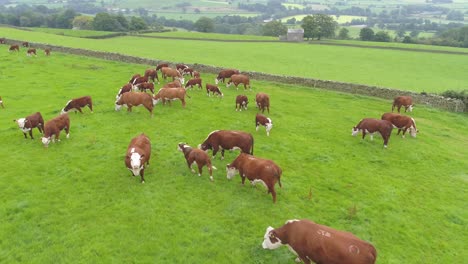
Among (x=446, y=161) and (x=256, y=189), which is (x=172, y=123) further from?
(x=446, y=161)

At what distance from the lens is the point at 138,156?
1345 cm

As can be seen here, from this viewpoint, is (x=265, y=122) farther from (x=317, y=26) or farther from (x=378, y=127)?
(x=317, y=26)

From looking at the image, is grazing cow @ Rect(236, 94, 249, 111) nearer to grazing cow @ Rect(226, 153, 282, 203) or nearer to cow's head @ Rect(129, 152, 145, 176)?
grazing cow @ Rect(226, 153, 282, 203)

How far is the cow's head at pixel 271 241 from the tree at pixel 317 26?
279 feet

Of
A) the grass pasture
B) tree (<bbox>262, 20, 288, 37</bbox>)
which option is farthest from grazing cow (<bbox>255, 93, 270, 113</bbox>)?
tree (<bbox>262, 20, 288, 37</bbox>)

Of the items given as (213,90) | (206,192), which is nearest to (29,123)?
(206,192)

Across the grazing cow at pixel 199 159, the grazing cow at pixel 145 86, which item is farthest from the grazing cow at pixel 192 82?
the grazing cow at pixel 199 159

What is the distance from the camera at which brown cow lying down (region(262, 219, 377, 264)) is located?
340 inches

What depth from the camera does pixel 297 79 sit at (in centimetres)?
3391

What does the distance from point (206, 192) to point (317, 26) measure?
84.1m

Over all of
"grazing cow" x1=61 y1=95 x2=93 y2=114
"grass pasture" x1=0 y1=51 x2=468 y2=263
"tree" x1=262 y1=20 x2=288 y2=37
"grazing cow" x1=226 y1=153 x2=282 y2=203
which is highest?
"tree" x1=262 y1=20 x2=288 y2=37

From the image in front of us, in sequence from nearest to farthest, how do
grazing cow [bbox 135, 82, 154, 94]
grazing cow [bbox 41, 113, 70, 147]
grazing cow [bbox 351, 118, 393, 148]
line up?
grazing cow [bbox 41, 113, 70, 147] → grazing cow [bbox 351, 118, 393, 148] → grazing cow [bbox 135, 82, 154, 94]

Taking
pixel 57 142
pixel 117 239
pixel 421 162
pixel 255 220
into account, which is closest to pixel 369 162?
pixel 421 162

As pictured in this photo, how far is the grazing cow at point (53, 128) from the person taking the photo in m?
16.7
